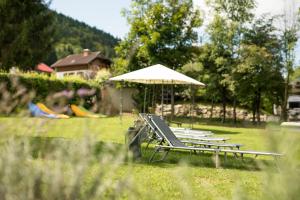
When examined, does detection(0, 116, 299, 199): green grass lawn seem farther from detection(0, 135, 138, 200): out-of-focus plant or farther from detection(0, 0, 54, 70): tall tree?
detection(0, 0, 54, 70): tall tree

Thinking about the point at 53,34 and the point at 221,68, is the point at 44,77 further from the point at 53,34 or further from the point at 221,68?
the point at 221,68

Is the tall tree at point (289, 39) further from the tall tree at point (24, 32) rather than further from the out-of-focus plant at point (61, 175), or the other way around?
the out-of-focus plant at point (61, 175)

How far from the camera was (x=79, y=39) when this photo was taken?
9662 centimetres

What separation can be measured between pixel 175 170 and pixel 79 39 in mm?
98380

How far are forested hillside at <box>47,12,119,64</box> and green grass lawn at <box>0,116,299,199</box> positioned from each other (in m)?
72.7

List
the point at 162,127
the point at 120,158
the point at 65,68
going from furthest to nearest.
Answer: the point at 65,68 < the point at 162,127 < the point at 120,158

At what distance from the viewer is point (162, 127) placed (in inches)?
347

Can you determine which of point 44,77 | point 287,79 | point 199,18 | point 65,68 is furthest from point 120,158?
point 65,68

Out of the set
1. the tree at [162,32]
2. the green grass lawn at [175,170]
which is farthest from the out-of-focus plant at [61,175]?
the tree at [162,32]

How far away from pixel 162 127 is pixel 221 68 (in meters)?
18.1

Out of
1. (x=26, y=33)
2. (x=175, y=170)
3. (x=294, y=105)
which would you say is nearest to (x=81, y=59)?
(x=294, y=105)

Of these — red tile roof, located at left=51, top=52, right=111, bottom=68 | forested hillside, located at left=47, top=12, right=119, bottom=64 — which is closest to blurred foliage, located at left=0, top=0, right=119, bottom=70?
red tile roof, located at left=51, top=52, right=111, bottom=68

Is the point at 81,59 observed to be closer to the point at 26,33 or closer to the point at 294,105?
the point at 294,105

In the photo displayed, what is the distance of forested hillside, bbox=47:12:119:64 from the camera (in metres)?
86.1
